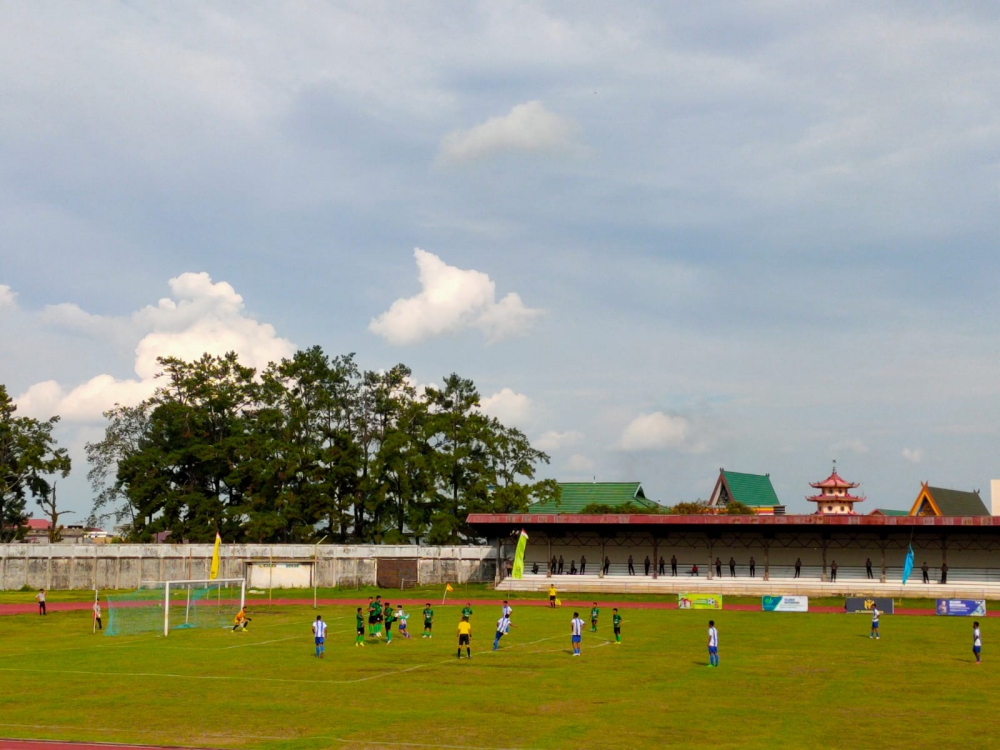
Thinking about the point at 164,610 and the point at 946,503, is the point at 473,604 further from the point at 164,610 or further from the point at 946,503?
the point at 946,503

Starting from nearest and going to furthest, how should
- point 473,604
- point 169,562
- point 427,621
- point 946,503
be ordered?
point 427,621
point 473,604
point 169,562
point 946,503

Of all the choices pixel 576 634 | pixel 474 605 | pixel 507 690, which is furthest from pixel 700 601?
pixel 507 690

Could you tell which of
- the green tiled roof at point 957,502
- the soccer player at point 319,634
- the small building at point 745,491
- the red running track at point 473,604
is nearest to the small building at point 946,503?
the green tiled roof at point 957,502

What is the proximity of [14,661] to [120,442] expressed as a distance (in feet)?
223

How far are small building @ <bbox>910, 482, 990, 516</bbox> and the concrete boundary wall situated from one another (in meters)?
69.1

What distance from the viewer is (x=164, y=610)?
163 ft

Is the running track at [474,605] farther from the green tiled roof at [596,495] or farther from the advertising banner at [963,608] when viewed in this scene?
the green tiled roof at [596,495]

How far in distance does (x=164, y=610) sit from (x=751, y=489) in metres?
138

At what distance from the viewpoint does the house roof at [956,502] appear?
131 m

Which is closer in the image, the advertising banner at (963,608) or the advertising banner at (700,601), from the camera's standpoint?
the advertising banner at (963,608)

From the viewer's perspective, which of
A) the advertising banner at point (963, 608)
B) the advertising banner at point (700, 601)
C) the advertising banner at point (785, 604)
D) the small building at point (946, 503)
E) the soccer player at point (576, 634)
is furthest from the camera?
the small building at point (946, 503)

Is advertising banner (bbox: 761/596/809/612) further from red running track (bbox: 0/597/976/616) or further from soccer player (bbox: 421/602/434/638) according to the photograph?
soccer player (bbox: 421/602/434/638)

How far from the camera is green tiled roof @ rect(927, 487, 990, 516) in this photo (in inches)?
5172

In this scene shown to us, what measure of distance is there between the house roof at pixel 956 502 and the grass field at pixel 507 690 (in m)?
90.7
